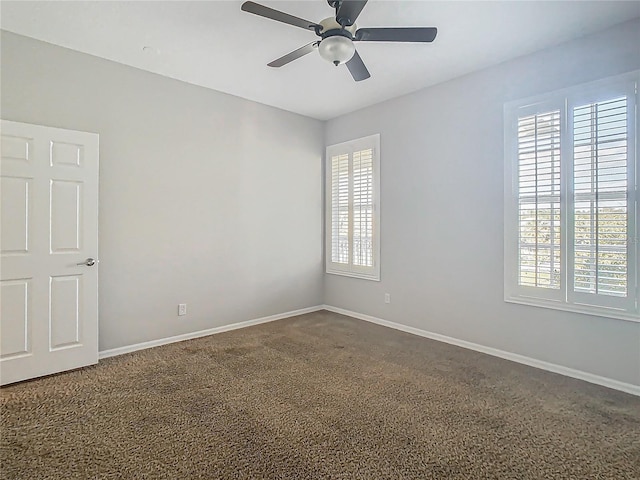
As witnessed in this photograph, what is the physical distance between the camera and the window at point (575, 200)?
2.74 meters

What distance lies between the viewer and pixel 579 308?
297 centimetres

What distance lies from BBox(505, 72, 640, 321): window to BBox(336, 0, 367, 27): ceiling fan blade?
1998 mm

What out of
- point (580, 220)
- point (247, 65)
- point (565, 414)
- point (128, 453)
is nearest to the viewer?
Answer: point (128, 453)

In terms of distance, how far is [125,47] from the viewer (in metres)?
3.14

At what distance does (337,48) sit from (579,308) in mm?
2834

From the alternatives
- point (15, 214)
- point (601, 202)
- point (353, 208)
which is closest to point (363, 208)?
point (353, 208)

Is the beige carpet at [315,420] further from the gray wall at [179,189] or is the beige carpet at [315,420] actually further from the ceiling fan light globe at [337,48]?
the ceiling fan light globe at [337,48]

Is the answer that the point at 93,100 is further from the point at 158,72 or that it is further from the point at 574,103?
the point at 574,103

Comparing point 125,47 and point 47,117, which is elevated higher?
point 125,47

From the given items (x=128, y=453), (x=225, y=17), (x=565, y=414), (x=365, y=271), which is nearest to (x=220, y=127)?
(x=225, y=17)

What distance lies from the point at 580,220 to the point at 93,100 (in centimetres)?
445

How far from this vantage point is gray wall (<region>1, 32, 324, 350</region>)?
10.6ft

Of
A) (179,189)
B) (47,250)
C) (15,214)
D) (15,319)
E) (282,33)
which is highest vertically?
(282,33)

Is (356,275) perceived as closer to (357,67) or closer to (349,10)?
(357,67)
